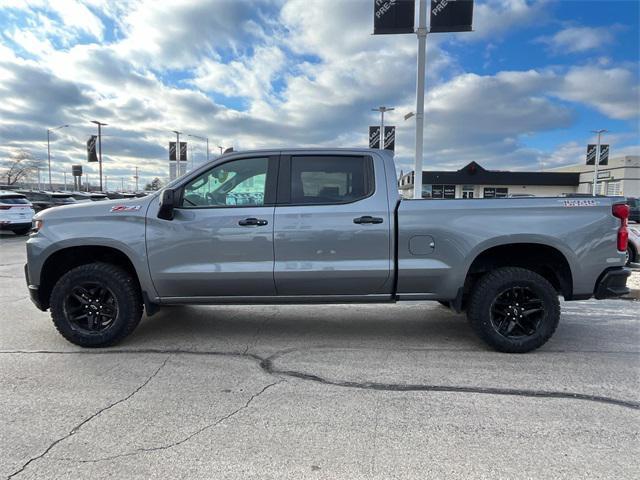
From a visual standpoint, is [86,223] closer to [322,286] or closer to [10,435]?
[10,435]

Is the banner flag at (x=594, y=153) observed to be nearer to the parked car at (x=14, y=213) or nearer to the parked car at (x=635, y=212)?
the parked car at (x=635, y=212)

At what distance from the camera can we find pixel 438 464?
2.56 m

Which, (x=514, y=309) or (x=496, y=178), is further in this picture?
(x=496, y=178)

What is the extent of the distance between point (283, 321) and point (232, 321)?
0.65 meters

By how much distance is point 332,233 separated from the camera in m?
4.24

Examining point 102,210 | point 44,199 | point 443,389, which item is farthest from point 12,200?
point 443,389

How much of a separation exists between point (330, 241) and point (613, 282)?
2.81 meters

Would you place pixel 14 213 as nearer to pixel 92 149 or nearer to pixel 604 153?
pixel 92 149

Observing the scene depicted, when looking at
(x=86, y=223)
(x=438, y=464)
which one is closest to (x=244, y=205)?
(x=86, y=223)

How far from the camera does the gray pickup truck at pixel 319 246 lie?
425 cm

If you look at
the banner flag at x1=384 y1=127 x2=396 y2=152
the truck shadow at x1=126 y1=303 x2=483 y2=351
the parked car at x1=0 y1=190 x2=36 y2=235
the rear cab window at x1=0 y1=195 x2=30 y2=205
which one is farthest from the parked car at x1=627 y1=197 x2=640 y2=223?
the rear cab window at x1=0 y1=195 x2=30 y2=205

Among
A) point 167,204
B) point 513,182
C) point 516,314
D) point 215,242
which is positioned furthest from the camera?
point 513,182

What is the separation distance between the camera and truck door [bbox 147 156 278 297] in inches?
168

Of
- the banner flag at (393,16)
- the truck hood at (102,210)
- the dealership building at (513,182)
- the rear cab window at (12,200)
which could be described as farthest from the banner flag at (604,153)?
the truck hood at (102,210)
